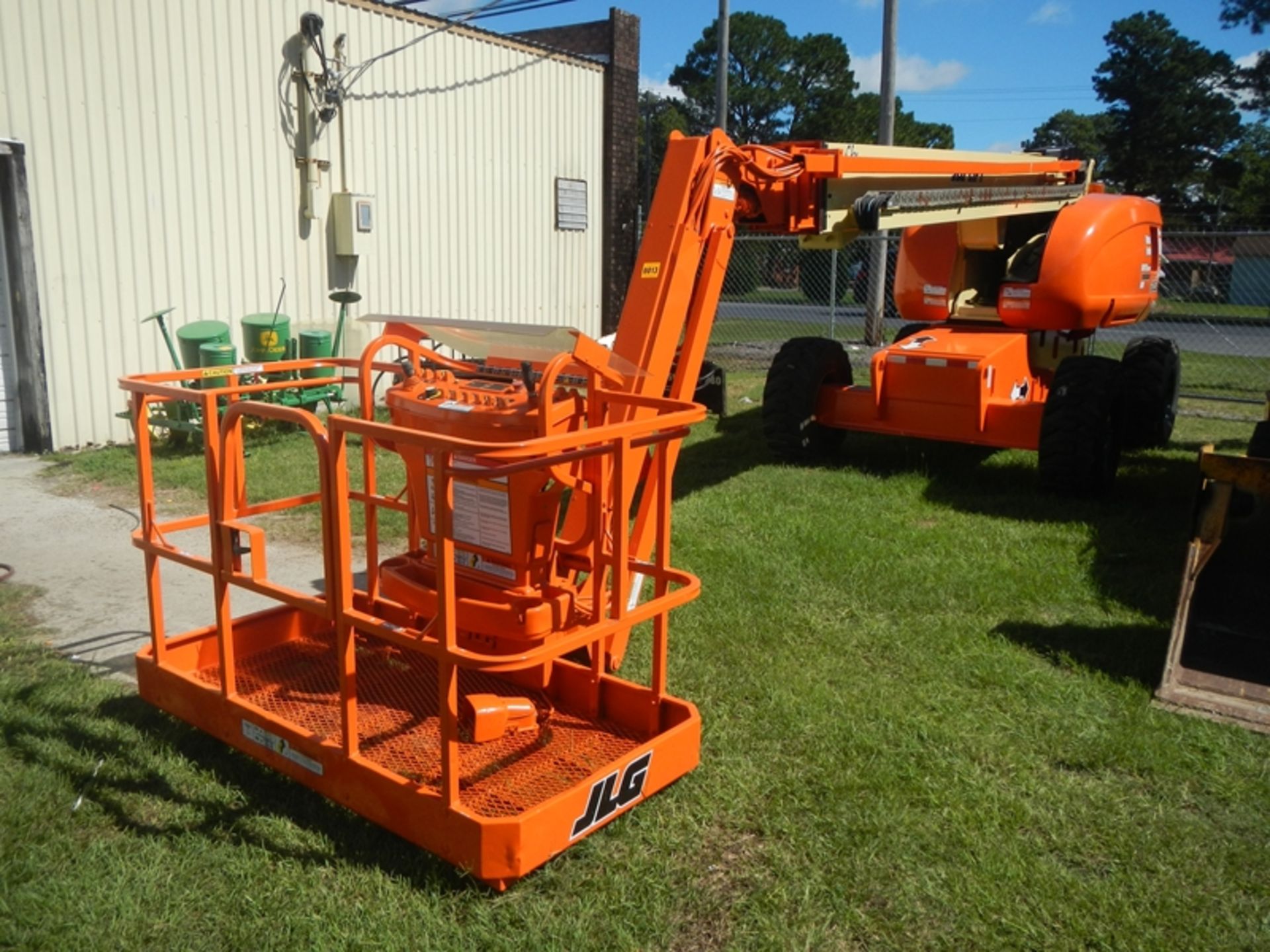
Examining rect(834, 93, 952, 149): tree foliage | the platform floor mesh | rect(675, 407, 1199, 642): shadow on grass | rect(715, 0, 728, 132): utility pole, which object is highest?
rect(834, 93, 952, 149): tree foliage

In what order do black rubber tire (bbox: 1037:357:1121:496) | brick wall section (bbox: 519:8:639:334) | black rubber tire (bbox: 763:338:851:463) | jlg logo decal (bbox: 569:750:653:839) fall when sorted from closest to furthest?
jlg logo decal (bbox: 569:750:653:839), black rubber tire (bbox: 1037:357:1121:496), black rubber tire (bbox: 763:338:851:463), brick wall section (bbox: 519:8:639:334)

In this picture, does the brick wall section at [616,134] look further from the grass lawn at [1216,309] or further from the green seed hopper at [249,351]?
the grass lawn at [1216,309]

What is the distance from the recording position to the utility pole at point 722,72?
18.3 m

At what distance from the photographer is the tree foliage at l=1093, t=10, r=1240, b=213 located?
49656 mm

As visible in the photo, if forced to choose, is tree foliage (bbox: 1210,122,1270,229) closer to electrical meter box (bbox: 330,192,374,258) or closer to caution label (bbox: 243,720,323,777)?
electrical meter box (bbox: 330,192,374,258)

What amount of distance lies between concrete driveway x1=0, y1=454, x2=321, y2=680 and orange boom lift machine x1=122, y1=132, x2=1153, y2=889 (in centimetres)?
91

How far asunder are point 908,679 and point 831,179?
8.98ft

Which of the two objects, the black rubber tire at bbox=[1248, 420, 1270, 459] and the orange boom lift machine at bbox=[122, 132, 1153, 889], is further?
the black rubber tire at bbox=[1248, 420, 1270, 459]

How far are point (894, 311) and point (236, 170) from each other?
14029mm

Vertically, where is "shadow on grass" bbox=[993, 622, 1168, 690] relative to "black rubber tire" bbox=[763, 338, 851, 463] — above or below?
below

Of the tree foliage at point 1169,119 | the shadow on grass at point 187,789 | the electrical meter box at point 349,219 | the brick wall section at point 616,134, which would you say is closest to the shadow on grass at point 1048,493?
the shadow on grass at point 187,789

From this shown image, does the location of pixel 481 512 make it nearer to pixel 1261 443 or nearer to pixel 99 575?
pixel 99 575

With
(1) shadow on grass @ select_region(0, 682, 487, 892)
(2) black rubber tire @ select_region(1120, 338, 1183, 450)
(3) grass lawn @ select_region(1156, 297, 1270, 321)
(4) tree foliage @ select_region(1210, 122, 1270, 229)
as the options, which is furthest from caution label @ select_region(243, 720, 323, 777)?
(4) tree foliage @ select_region(1210, 122, 1270, 229)

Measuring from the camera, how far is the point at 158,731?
13.6 feet
